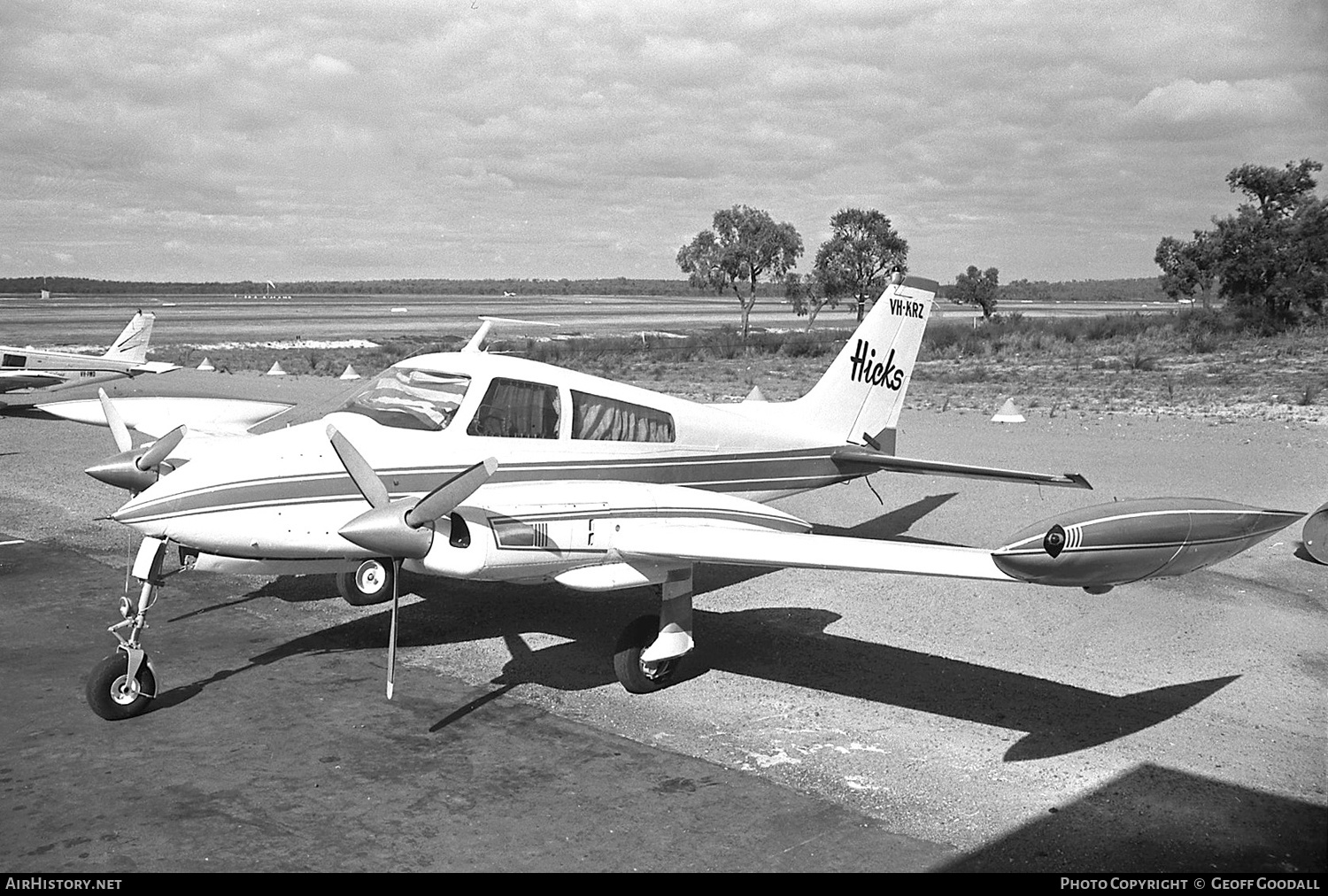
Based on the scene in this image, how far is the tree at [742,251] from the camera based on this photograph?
5412 centimetres

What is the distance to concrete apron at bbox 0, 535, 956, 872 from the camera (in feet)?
19.2

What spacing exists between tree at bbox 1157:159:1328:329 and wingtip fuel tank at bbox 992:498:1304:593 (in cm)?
4614

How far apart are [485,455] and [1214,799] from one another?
5937mm

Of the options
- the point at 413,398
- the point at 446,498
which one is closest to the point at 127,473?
the point at 413,398

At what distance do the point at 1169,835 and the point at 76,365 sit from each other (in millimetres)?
32102

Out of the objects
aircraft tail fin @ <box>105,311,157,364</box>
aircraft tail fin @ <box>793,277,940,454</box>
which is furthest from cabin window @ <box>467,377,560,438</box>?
aircraft tail fin @ <box>105,311,157,364</box>

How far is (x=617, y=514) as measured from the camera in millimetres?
8391

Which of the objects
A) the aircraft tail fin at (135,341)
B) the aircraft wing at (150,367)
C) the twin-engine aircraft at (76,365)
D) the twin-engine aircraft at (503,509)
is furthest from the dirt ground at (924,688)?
the aircraft tail fin at (135,341)

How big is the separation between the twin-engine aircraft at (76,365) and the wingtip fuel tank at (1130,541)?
26697 millimetres

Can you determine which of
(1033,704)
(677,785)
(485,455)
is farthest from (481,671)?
(1033,704)

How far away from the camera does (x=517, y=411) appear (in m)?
9.22

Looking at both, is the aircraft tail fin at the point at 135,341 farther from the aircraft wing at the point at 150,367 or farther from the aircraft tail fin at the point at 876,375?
the aircraft tail fin at the point at 876,375

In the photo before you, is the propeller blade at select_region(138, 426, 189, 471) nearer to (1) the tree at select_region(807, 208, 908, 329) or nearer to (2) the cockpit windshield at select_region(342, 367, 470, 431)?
(2) the cockpit windshield at select_region(342, 367, 470, 431)
